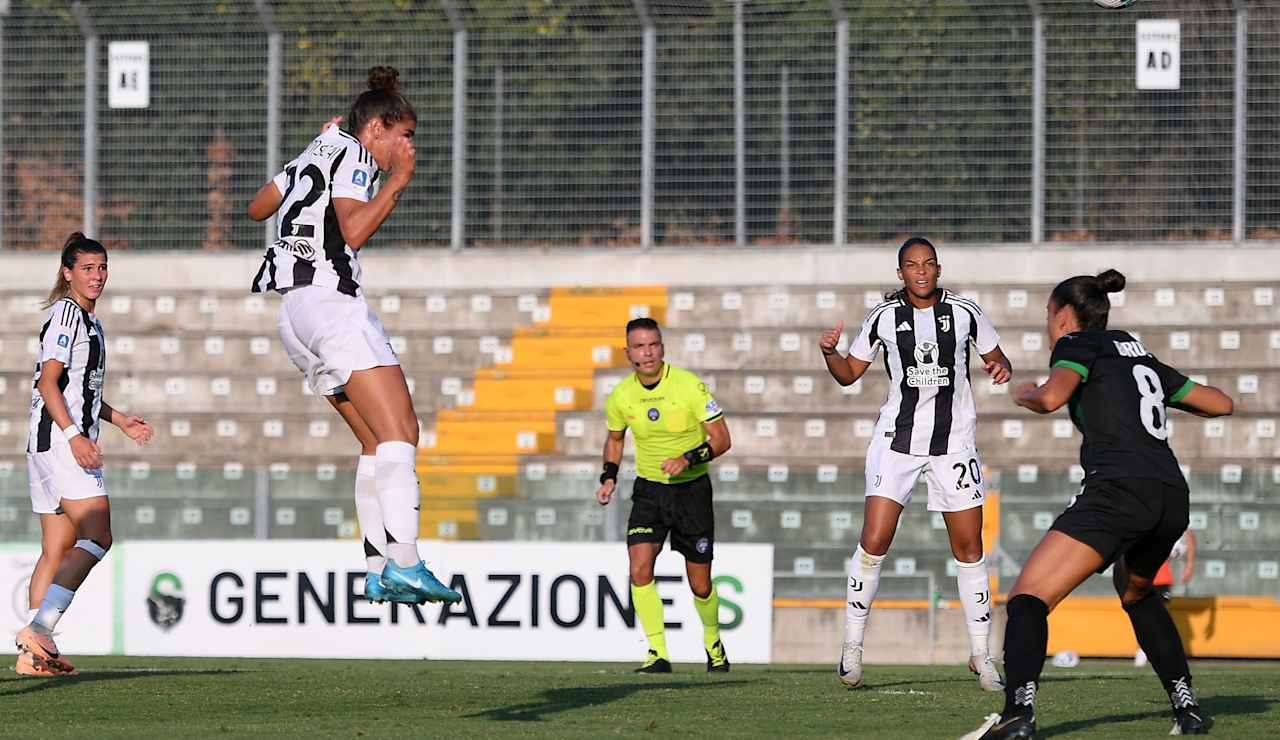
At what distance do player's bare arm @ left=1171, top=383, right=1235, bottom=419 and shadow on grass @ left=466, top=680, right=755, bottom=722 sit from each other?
307cm

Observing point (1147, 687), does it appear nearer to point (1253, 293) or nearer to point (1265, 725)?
point (1265, 725)

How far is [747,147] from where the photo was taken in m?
21.0

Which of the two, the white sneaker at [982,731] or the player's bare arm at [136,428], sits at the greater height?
the player's bare arm at [136,428]

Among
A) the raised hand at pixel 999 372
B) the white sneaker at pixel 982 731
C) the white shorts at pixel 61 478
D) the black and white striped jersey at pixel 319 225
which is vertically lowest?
the white sneaker at pixel 982 731

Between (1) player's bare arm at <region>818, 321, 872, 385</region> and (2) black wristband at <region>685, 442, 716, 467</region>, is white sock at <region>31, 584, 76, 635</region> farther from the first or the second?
(1) player's bare arm at <region>818, 321, 872, 385</region>

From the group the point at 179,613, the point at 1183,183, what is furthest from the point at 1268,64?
the point at 179,613

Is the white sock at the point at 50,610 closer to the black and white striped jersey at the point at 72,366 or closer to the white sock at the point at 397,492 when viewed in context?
the black and white striped jersey at the point at 72,366

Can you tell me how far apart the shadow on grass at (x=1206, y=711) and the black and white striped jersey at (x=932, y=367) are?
1975mm

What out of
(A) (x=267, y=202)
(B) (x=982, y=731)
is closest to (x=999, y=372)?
(B) (x=982, y=731)

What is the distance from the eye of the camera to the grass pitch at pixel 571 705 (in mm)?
7664

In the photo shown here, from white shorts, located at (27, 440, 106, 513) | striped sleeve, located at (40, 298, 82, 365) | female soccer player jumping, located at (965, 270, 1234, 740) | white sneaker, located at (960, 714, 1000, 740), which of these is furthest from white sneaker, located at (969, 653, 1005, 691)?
striped sleeve, located at (40, 298, 82, 365)

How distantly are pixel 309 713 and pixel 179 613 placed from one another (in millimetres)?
8851

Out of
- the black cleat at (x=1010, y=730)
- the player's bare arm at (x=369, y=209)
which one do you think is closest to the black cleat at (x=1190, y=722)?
the black cleat at (x=1010, y=730)

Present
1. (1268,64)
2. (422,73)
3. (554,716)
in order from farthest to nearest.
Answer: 1. (422,73)
2. (1268,64)
3. (554,716)
